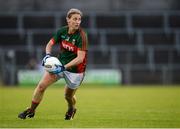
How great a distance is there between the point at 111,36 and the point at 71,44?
31005 mm

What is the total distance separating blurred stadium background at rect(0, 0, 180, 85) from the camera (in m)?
42.5

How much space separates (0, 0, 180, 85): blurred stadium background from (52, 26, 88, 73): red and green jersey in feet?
88.1

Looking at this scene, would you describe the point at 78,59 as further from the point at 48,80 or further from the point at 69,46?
the point at 48,80

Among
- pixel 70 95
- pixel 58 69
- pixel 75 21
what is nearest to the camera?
pixel 58 69

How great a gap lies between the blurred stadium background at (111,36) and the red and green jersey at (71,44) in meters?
26.9

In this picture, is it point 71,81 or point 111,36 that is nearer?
point 71,81

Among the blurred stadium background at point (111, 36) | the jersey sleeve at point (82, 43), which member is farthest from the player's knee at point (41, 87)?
the blurred stadium background at point (111, 36)

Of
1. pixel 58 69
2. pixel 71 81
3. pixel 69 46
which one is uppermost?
pixel 69 46

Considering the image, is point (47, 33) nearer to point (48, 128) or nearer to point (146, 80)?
point (146, 80)

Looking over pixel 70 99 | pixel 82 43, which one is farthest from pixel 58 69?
pixel 70 99

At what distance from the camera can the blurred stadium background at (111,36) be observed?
139 ft

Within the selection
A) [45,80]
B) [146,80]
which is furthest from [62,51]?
[146,80]

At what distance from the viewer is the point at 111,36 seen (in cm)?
4506

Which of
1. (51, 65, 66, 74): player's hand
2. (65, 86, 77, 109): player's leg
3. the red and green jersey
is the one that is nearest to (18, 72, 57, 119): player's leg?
(51, 65, 66, 74): player's hand
